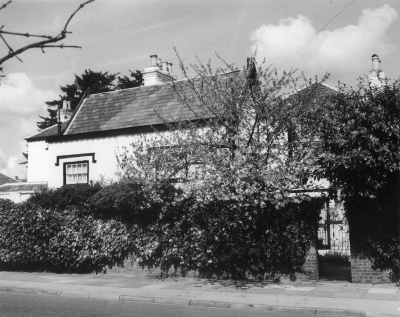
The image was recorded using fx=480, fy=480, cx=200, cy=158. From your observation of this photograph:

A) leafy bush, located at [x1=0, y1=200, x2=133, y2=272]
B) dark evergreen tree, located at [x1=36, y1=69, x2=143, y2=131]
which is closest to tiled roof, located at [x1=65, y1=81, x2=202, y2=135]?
leafy bush, located at [x1=0, y1=200, x2=133, y2=272]

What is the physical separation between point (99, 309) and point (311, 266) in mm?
6152

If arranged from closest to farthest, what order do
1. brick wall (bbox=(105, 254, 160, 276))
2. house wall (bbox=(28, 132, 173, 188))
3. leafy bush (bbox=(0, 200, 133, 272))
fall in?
1. brick wall (bbox=(105, 254, 160, 276))
2. leafy bush (bbox=(0, 200, 133, 272))
3. house wall (bbox=(28, 132, 173, 188))

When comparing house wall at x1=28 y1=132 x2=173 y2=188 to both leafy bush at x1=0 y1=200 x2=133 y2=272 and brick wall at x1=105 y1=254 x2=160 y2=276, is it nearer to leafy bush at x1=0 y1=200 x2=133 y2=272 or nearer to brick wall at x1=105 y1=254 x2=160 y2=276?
leafy bush at x1=0 y1=200 x2=133 y2=272

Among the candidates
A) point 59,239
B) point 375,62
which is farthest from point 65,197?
point 375,62

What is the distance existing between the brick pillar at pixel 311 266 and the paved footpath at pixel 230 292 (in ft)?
0.77

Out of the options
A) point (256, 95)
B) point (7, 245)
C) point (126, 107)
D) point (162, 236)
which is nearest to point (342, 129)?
point (256, 95)

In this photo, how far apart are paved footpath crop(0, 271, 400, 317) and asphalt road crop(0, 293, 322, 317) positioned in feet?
1.38

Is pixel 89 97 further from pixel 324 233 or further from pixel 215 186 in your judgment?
pixel 324 233

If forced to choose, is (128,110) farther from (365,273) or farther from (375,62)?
(365,273)

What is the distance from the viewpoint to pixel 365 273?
12938 millimetres

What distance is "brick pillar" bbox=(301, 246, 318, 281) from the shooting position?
1352 centimetres

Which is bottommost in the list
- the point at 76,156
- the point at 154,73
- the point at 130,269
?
the point at 130,269

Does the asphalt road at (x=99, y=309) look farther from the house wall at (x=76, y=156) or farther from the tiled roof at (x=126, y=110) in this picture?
the tiled roof at (x=126, y=110)

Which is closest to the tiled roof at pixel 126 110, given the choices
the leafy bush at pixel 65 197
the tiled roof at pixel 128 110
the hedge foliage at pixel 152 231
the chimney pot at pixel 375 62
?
the tiled roof at pixel 128 110
